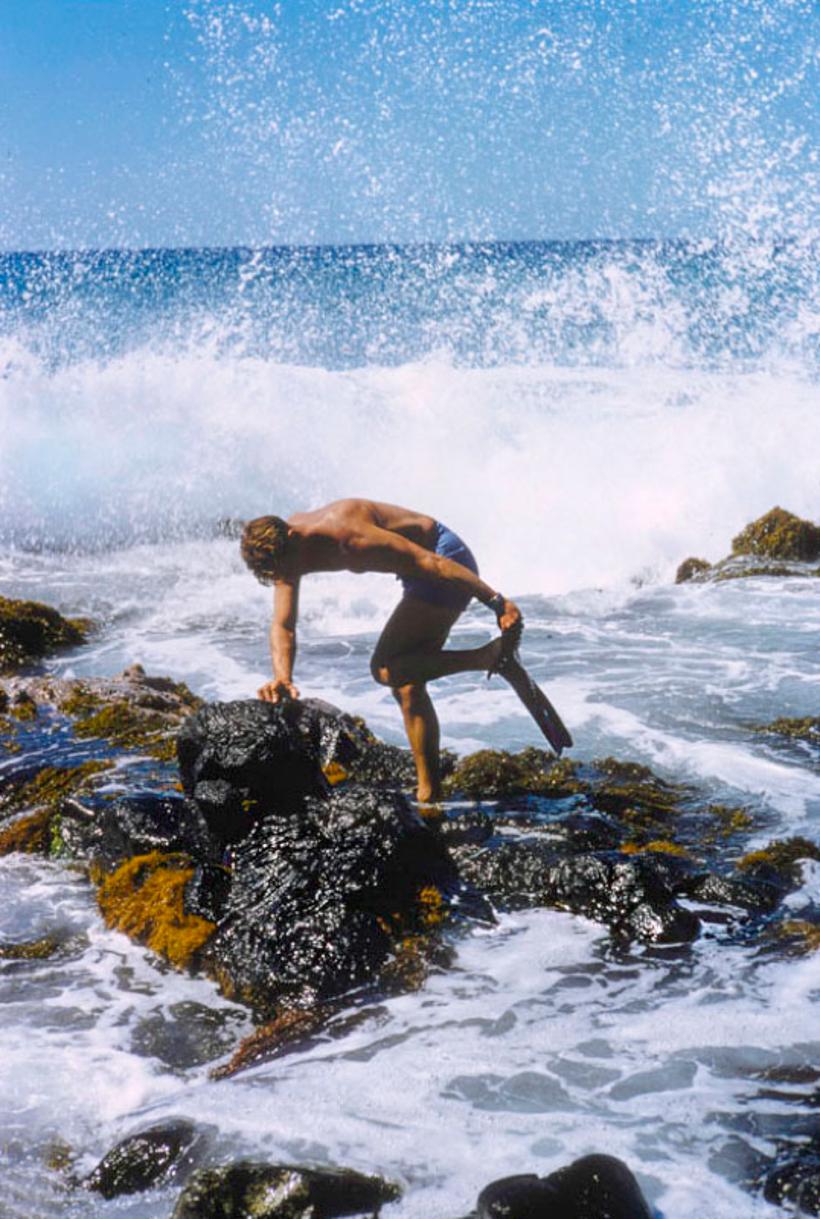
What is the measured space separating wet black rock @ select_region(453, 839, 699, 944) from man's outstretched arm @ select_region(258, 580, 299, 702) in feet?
4.03

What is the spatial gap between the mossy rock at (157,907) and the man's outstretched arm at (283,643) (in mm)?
946

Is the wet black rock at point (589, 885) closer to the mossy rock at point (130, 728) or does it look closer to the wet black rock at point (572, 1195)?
the wet black rock at point (572, 1195)

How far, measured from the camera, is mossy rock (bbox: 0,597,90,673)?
10.1 meters

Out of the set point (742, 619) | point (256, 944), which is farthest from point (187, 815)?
point (742, 619)

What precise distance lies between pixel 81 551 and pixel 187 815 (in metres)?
12.1

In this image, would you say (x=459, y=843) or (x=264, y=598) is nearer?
(x=459, y=843)

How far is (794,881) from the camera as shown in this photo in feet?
17.0

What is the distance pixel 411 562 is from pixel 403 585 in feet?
0.68

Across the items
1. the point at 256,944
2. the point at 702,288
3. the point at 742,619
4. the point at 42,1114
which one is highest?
the point at 702,288

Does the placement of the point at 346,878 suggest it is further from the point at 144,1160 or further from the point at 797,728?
the point at 797,728

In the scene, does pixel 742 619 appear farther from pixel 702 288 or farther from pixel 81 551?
pixel 702 288

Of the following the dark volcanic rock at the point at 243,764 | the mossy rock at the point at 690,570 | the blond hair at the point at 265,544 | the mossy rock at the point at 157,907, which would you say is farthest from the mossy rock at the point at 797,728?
the mossy rock at the point at 690,570

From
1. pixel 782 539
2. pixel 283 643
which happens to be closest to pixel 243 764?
pixel 283 643

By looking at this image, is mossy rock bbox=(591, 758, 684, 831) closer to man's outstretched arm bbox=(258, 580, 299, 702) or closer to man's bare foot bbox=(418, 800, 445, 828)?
man's bare foot bbox=(418, 800, 445, 828)
